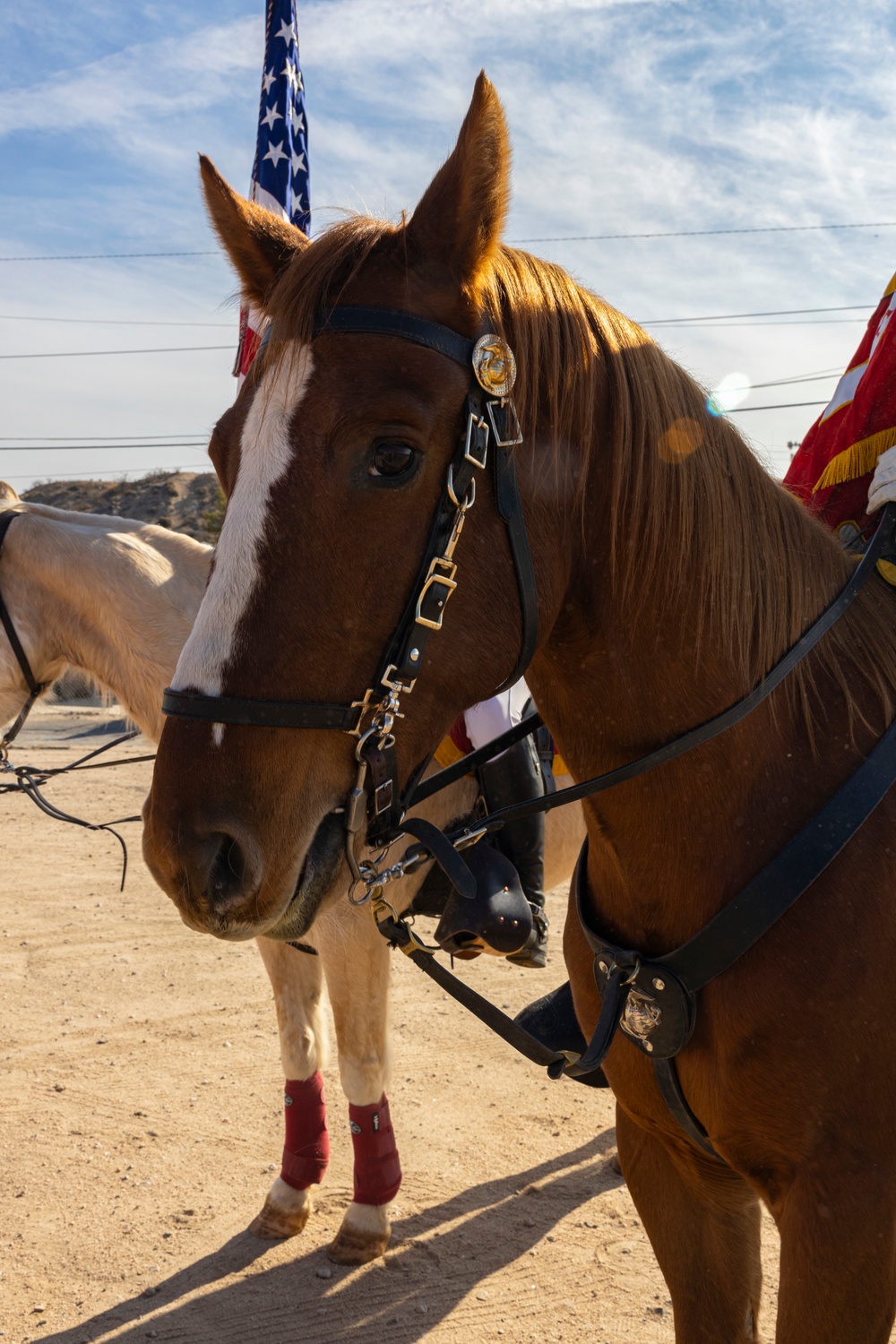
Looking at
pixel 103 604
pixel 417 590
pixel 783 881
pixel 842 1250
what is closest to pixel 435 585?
pixel 417 590

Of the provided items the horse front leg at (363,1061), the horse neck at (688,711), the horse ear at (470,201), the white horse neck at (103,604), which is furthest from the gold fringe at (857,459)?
the white horse neck at (103,604)

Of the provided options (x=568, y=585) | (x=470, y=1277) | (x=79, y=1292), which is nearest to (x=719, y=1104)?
(x=568, y=585)

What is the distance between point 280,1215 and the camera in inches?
137

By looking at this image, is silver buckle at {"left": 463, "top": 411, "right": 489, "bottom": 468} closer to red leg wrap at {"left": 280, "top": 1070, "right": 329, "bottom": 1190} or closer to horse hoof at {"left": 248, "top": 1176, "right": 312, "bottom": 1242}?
red leg wrap at {"left": 280, "top": 1070, "right": 329, "bottom": 1190}

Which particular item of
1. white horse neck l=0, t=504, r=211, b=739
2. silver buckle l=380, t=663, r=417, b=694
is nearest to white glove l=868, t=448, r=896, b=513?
silver buckle l=380, t=663, r=417, b=694

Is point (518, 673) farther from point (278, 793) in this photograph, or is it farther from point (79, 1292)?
point (79, 1292)

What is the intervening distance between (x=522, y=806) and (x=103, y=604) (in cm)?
230

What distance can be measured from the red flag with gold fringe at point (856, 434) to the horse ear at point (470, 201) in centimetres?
107

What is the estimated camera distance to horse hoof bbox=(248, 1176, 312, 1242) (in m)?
3.47

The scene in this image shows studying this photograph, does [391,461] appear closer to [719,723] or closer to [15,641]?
[719,723]

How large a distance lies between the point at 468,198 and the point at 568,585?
62 centimetres

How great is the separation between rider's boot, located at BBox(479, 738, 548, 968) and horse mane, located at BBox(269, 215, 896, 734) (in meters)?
1.41

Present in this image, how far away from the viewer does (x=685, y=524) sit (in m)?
1.62

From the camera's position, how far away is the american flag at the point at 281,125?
249 inches
